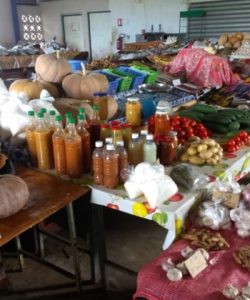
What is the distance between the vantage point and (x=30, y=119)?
1815mm

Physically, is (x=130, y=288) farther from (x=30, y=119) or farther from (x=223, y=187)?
(x=30, y=119)

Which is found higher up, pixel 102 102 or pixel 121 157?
pixel 102 102

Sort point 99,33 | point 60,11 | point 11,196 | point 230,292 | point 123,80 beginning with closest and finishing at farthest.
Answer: point 230,292
point 11,196
point 123,80
point 99,33
point 60,11

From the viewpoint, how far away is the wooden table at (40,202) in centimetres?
132

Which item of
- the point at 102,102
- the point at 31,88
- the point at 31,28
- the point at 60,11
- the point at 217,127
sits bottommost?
the point at 217,127

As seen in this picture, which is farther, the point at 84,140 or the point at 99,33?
the point at 99,33

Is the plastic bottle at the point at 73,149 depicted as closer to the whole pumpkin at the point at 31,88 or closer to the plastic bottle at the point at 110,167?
the plastic bottle at the point at 110,167

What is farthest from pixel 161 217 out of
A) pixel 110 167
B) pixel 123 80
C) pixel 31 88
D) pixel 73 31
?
pixel 73 31

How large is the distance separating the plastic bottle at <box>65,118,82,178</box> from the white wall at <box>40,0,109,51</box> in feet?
27.6

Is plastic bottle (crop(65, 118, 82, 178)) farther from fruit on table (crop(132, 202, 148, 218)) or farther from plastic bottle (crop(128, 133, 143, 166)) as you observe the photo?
fruit on table (crop(132, 202, 148, 218))

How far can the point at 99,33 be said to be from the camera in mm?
9492

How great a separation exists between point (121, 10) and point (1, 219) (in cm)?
885

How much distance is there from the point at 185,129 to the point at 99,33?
321 inches

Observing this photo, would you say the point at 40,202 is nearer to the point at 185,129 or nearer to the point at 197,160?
the point at 197,160
